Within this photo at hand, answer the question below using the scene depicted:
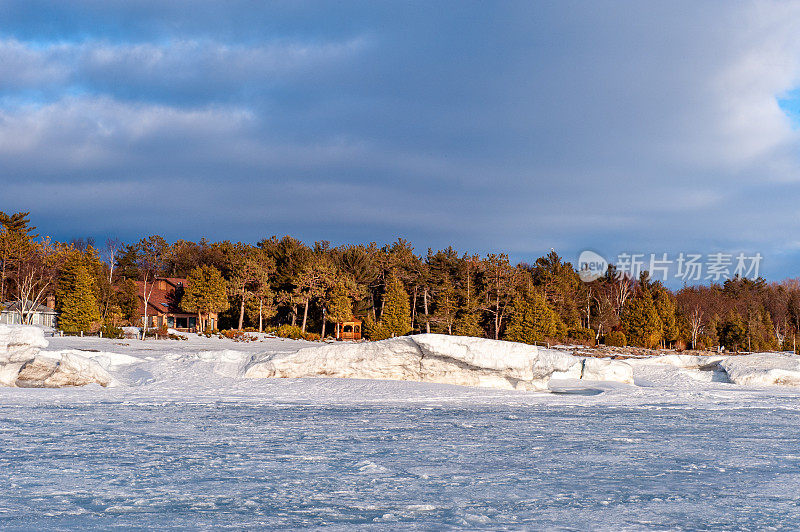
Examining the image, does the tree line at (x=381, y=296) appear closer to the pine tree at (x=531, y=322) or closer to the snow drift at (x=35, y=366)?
the pine tree at (x=531, y=322)

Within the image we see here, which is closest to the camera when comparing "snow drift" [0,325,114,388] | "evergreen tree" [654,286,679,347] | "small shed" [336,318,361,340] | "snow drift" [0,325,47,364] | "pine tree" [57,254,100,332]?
"snow drift" [0,325,114,388]

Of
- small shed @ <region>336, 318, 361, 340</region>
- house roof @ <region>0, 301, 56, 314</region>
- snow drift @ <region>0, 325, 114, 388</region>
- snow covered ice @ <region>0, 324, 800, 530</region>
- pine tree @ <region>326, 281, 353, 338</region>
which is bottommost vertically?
snow covered ice @ <region>0, 324, 800, 530</region>

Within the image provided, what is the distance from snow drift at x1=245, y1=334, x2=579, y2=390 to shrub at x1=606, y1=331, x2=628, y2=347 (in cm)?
4035

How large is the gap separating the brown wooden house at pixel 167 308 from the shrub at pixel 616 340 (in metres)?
34.2

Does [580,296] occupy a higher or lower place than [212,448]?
higher

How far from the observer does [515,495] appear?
5.04 meters

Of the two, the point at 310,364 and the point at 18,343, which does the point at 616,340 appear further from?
the point at 18,343

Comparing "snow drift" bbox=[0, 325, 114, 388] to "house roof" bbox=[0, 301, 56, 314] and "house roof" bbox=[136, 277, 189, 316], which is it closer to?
"house roof" bbox=[0, 301, 56, 314]

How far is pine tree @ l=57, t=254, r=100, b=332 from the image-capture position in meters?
43.5

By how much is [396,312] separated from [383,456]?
42540mm

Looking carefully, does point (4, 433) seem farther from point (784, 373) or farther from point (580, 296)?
point (580, 296)

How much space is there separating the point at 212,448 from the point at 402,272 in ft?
162

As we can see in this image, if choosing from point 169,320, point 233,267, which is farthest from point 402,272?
point 169,320

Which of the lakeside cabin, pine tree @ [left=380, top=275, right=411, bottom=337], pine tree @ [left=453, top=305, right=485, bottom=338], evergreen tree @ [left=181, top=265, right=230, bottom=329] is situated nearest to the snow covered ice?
pine tree @ [left=453, top=305, right=485, bottom=338]
